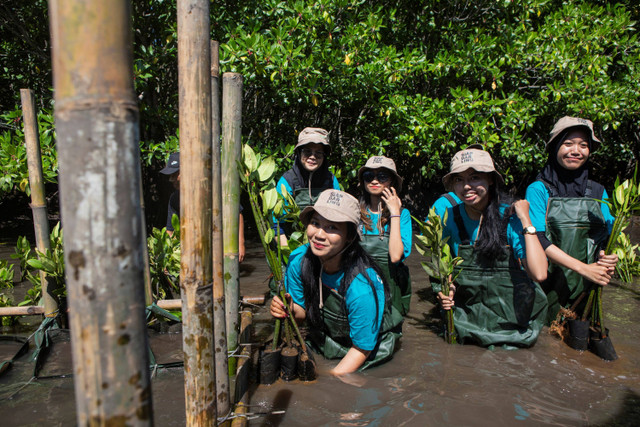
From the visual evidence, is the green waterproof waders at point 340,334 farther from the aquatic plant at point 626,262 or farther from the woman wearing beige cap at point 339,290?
the aquatic plant at point 626,262

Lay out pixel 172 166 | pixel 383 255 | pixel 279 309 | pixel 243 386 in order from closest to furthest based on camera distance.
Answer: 1. pixel 243 386
2. pixel 279 309
3. pixel 383 255
4. pixel 172 166

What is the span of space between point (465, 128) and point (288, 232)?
3661mm

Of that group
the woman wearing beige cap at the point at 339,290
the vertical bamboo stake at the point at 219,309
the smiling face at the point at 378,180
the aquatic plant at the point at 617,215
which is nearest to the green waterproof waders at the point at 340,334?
the woman wearing beige cap at the point at 339,290

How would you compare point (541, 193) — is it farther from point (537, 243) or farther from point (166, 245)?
point (166, 245)

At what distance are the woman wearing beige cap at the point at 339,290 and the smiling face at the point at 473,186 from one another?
95 cm

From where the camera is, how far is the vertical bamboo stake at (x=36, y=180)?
3.43 meters

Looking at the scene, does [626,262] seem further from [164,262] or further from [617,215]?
[164,262]

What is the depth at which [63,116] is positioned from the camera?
92cm

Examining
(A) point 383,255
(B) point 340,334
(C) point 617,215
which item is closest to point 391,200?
(A) point 383,255

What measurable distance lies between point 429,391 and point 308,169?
2264mm

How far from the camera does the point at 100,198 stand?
0.93 m

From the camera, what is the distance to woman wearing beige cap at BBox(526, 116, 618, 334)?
376 centimetres

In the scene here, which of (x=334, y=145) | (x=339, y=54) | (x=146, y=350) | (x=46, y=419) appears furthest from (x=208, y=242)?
(x=334, y=145)

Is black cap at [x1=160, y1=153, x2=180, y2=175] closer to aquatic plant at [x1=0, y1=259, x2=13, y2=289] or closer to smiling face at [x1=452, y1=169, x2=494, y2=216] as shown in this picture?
aquatic plant at [x1=0, y1=259, x2=13, y2=289]
